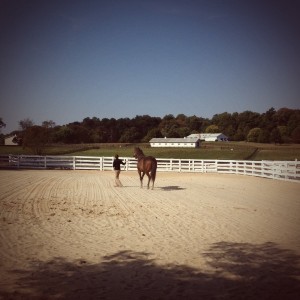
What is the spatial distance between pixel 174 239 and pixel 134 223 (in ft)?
5.69

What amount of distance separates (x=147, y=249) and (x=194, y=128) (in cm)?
13741

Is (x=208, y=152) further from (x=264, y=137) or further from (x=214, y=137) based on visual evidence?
(x=214, y=137)

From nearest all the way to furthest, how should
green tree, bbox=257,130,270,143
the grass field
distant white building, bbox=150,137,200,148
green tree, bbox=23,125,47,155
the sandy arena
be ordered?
the sandy arena
green tree, bbox=23,125,47,155
the grass field
green tree, bbox=257,130,270,143
distant white building, bbox=150,137,200,148

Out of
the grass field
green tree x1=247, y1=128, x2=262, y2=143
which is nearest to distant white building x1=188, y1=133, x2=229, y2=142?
green tree x1=247, y1=128, x2=262, y2=143

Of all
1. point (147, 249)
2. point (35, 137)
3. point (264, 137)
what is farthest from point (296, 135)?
point (147, 249)

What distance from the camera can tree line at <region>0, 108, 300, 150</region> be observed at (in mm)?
90812

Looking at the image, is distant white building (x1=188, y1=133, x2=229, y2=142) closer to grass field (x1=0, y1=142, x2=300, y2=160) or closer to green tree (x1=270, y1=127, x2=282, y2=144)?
green tree (x1=270, y1=127, x2=282, y2=144)

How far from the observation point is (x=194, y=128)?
141750 millimetres

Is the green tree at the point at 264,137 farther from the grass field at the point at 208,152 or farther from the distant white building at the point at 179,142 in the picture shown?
the grass field at the point at 208,152

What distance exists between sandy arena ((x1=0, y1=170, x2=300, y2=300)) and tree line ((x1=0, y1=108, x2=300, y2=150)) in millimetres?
41741

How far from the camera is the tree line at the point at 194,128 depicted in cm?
9081

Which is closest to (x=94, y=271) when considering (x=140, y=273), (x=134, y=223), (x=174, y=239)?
(x=140, y=273)

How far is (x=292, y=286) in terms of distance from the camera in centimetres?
486

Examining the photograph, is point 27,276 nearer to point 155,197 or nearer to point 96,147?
point 155,197
